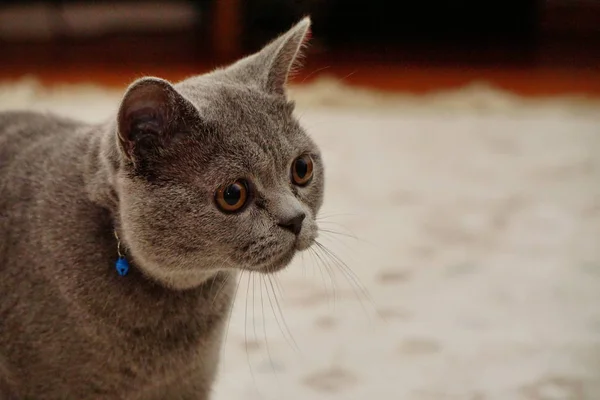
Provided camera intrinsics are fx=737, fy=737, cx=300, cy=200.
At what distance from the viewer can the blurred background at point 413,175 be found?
1.47m

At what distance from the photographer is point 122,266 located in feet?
3.70

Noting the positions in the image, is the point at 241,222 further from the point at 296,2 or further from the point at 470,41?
the point at 470,41

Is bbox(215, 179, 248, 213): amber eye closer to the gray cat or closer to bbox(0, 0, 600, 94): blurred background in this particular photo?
the gray cat

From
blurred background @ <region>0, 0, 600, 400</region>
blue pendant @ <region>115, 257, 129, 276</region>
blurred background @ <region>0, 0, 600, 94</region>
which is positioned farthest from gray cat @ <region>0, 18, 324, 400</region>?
blurred background @ <region>0, 0, 600, 94</region>

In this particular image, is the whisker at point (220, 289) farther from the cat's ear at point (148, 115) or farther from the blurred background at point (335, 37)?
the blurred background at point (335, 37)

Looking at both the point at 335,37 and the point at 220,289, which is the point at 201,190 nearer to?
the point at 220,289

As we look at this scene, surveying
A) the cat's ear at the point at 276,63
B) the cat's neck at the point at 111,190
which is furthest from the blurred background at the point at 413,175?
the cat's ear at the point at 276,63

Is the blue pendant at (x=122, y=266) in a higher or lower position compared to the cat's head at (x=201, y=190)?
lower

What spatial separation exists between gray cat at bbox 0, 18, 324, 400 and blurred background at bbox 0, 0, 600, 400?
135mm

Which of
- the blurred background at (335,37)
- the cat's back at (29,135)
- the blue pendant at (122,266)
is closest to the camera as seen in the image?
the blue pendant at (122,266)

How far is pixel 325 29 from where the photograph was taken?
4562mm

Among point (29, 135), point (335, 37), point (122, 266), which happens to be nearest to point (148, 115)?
point (122, 266)

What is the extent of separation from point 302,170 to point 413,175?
1.30m

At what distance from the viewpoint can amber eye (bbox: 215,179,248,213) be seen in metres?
1.06
